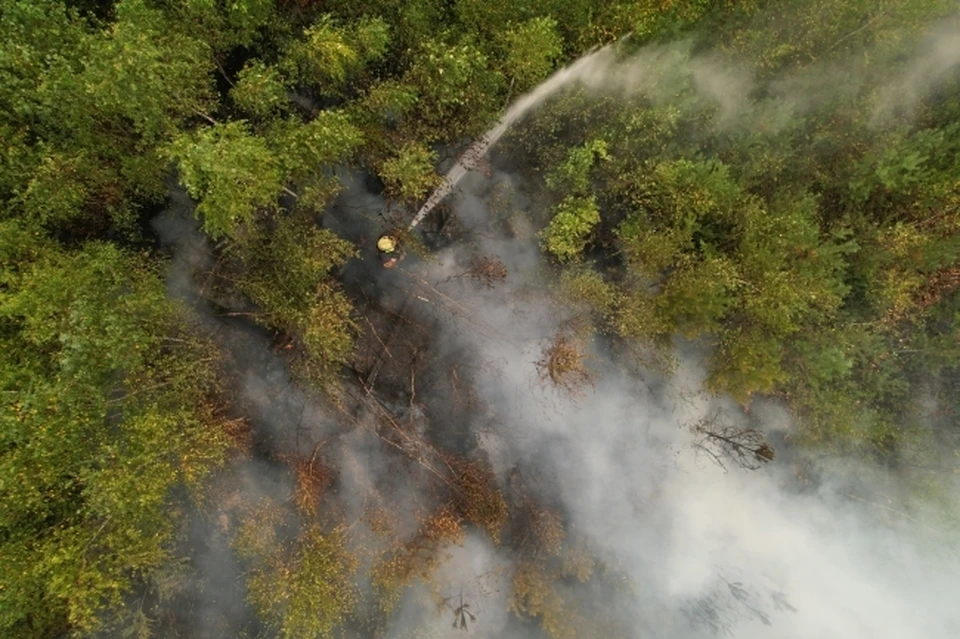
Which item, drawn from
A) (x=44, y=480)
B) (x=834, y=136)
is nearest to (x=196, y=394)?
(x=44, y=480)

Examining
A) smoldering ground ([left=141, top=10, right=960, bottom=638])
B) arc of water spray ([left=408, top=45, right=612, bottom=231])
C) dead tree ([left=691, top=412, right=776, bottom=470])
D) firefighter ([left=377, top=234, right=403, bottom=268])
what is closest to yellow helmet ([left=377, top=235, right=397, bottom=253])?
firefighter ([left=377, top=234, right=403, bottom=268])

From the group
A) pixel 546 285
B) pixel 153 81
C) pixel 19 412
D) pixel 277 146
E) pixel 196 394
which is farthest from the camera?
pixel 546 285

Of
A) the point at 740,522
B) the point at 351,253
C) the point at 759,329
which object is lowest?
the point at 740,522

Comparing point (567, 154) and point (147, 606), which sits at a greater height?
point (567, 154)

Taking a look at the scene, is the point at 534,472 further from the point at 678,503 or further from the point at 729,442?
the point at 729,442

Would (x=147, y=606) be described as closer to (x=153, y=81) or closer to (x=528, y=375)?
(x=528, y=375)

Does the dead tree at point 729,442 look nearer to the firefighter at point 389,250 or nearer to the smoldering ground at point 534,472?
the smoldering ground at point 534,472

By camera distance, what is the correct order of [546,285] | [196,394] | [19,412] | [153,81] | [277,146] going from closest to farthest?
[19,412] → [153,81] → [277,146] → [196,394] → [546,285]
